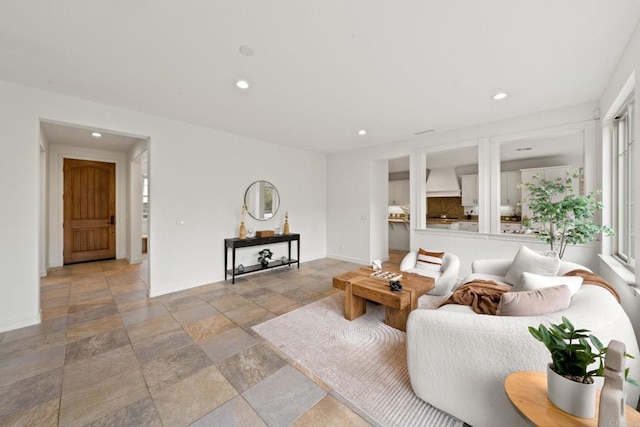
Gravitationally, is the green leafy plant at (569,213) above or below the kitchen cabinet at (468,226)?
above

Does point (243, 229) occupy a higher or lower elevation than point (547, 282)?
higher

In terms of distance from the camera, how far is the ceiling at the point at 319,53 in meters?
1.74

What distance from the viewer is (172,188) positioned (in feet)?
12.8

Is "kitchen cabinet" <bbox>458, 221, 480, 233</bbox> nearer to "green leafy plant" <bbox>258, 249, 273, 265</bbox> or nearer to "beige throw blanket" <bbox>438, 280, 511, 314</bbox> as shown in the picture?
"beige throw blanket" <bbox>438, 280, 511, 314</bbox>

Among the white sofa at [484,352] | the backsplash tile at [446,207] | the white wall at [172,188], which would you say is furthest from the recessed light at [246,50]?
the backsplash tile at [446,207]

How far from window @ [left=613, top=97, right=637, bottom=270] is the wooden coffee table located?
211 cm

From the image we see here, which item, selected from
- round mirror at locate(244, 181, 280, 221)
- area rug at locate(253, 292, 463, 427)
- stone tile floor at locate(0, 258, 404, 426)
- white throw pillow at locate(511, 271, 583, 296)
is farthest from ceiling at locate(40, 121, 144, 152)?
white throw pillow at locate(511, 271, 583, 296)

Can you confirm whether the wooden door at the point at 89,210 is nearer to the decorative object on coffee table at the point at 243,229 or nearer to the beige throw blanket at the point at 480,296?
the decorative object on coffee table at the point at 243,229

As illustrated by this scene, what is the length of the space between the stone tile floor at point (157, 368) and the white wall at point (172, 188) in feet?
1.80

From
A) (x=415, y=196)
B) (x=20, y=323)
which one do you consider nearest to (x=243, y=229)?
(x=20, y=323)

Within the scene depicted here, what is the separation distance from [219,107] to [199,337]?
2827mm

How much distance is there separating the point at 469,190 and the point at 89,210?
32.5 ft

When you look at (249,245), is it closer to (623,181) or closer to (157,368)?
(157,368)

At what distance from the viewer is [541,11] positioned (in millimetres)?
1739
